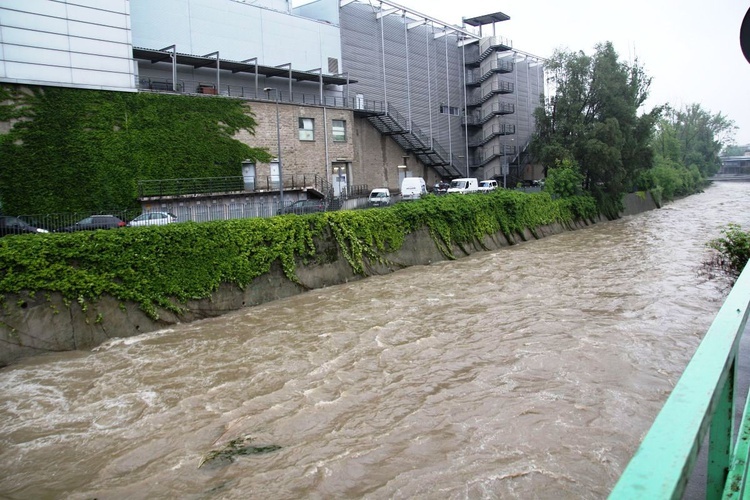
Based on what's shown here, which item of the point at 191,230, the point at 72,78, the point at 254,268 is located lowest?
the point at 254,268

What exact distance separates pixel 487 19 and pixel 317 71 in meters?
26.7

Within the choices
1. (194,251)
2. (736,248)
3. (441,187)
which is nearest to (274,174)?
(441,187)

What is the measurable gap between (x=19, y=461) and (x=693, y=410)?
36.7 ft

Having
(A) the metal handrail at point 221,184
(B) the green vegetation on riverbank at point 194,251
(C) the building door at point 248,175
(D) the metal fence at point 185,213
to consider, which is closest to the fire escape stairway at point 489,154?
(A) the metal handrail at point 221,184

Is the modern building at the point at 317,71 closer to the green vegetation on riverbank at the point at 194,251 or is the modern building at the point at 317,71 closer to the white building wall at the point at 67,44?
the white building wall at the point at 67,44

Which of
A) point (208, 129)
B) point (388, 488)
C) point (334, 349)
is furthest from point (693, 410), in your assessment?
point (208, 129)

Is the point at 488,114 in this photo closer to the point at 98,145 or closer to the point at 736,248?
the point at 98,145

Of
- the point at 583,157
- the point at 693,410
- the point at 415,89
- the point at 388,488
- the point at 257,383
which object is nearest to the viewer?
the point at 693,410

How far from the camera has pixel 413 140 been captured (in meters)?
52.8

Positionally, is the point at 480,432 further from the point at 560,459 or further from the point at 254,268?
the point at 254,268

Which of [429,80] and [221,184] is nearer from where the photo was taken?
[221,184]

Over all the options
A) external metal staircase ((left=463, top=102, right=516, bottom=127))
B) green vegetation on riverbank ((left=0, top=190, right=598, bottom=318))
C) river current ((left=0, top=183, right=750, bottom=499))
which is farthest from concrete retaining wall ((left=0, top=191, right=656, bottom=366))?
external metal staircase ((left=463, top=102, right=516, bottom=127))

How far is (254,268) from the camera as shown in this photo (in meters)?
21.6

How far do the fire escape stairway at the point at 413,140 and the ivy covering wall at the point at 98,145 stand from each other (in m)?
16.5
